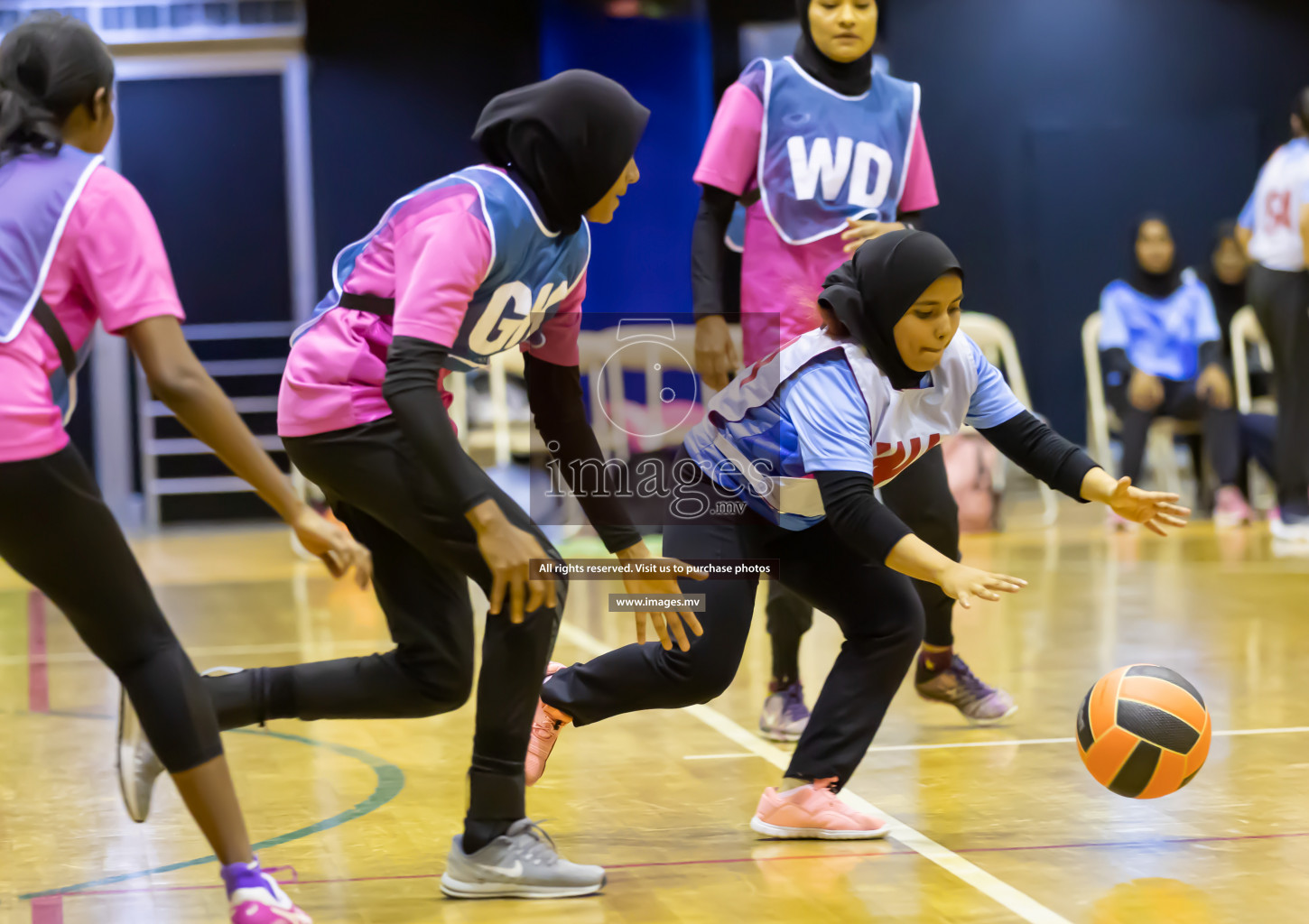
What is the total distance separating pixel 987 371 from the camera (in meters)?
3.12

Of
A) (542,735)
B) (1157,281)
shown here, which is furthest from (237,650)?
(1157,281)

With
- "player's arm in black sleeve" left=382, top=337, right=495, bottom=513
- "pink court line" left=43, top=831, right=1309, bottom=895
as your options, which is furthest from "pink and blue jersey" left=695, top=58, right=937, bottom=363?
"player's arm in black sleeve" left=382, top=337, right=495, bottom=513

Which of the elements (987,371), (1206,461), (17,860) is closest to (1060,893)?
(987,371)

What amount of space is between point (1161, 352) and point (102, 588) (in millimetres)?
8077

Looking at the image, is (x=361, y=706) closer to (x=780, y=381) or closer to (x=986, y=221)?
(x=780, y=381)

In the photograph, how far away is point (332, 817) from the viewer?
316 cm

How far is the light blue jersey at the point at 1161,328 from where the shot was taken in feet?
30.0

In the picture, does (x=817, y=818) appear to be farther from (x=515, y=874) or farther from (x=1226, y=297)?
(x=1226, y=297)

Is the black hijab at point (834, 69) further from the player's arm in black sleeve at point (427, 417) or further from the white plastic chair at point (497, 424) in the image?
the white plastic chair at point (497, 424)

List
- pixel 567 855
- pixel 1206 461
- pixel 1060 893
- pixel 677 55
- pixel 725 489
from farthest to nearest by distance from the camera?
pixel 677 55 < pixel 1206 461 < pixel 725 489 < pixel 567 855 < pixel 1060 893

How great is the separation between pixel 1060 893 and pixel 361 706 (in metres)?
1.31

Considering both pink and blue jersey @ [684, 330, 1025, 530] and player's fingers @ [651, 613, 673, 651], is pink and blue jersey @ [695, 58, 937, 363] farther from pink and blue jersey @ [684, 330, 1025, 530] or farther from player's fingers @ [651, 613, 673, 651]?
player's fingers @ [651, 613, 673, 651]

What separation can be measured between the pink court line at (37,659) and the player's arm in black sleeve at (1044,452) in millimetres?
2975

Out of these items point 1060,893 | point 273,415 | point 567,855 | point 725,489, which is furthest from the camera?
point 273,415
